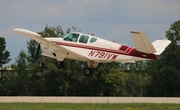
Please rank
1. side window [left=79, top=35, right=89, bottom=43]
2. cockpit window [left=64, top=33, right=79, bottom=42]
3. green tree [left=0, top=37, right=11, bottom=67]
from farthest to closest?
green tree [left=0, top=37, right=11, bottom=67] → cockpit window [left=64, top=33, right=79, bottom=42] → side window [left=79, top=35, right=89, bottom=43]

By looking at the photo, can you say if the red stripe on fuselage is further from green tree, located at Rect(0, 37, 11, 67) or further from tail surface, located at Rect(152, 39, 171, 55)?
green tree, located at Rect(0, 37, 11, 67)

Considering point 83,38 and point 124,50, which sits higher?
point 83,38

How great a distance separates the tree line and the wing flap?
41446 mm

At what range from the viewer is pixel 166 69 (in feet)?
246

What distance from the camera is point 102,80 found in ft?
245

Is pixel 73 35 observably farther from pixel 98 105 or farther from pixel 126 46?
pixel 98 105

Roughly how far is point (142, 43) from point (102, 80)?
4272cm

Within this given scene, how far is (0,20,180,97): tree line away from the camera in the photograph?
74.8 meters

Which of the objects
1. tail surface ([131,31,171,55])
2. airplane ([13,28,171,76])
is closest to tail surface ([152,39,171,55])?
airplane ([13,28,171,76])

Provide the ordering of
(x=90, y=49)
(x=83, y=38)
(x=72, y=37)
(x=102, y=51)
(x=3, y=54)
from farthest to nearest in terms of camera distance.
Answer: (x=3, y=54) → (x=72, y=37) → (x=83, y=38) → (x=90, y=49) → (x=102, y=51)

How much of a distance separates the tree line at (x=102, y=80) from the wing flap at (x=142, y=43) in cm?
4145

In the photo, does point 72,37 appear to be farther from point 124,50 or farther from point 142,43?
point 142,43

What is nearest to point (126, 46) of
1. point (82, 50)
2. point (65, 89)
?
point (82, 50)

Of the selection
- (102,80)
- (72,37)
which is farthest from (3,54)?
(72,37)
